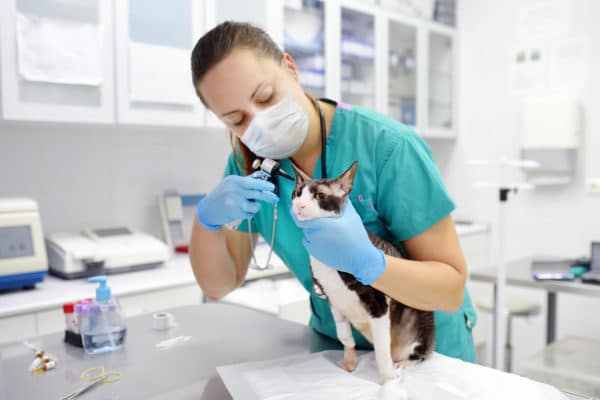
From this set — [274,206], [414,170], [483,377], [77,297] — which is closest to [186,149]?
[77,297]

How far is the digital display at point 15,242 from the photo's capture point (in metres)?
1.76

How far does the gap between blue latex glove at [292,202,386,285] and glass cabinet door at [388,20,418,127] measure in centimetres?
247

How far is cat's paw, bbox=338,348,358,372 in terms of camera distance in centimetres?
91

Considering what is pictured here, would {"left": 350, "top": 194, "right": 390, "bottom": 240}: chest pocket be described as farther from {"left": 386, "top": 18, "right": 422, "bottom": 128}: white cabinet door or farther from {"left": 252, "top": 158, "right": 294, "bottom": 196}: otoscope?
{"left": 386, "top": 18, "right": 422, "bottom": 128}: white cabinet door

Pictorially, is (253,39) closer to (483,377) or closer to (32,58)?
(483,377)

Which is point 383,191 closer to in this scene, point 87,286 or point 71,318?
point 71,318

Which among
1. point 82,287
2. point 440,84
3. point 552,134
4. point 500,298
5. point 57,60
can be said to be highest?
point 440,84

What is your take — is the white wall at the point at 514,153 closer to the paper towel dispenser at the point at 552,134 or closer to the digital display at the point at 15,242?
the paper towel dispenser at the point at 552,134

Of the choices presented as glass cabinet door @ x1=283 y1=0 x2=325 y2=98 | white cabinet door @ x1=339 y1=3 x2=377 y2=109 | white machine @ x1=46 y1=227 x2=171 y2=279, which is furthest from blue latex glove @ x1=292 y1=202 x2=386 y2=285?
white cabinet door @ x1=339 y1=3 x2=377 y2=109

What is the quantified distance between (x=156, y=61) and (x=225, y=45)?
128 cm

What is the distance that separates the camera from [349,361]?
921 millimetres

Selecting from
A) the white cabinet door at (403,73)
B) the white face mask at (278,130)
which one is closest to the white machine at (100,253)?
the white face mask at (278,130)

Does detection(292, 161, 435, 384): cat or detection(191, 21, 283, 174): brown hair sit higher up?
detection(191, 21, 283, 174): brown hair

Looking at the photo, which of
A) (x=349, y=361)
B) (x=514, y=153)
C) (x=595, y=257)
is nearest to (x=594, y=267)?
Answer: (x=595, y=257)
